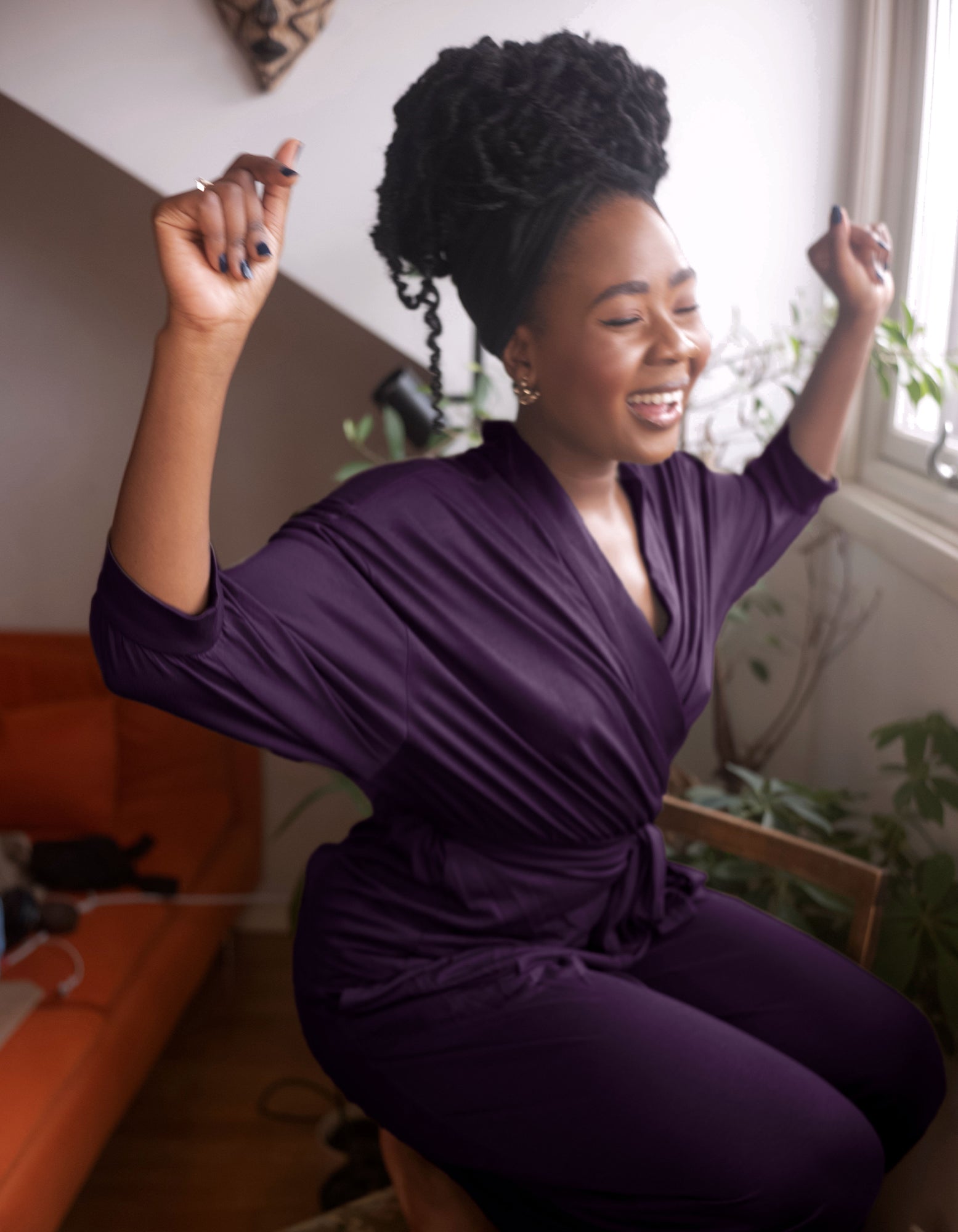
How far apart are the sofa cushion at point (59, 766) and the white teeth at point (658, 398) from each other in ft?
3.40

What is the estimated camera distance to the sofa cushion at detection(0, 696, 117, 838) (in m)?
1.45

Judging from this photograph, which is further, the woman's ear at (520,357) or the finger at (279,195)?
the woman's ear at (520,357)

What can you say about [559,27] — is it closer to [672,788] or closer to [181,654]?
[181,654]

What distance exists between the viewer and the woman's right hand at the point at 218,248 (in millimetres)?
544

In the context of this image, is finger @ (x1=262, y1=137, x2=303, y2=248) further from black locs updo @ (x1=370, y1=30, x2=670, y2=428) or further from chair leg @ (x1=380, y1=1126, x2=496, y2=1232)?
chair leg @ (x1=380, y1=1126, x2=496, y2=1232)

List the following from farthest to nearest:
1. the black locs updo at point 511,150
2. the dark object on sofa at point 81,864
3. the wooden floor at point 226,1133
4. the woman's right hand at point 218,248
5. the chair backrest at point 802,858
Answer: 1. the dark object on sofa at point 81,864
2. the wooden floor at point 226,1133
3. the chair backrest at point 802,858
4. the black locs updo at point 511,150
5. the woman's right hand at point 218,248

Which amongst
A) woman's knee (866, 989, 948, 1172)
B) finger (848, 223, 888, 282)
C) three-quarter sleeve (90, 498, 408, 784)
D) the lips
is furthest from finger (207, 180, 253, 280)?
woman's knee (866, 989, 948, 1172)

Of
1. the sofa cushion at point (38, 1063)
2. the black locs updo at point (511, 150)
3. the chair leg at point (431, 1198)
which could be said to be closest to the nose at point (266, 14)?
the black locs updo at point (511, 150)

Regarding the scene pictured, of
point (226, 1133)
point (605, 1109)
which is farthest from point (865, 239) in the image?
point (226, 1133)

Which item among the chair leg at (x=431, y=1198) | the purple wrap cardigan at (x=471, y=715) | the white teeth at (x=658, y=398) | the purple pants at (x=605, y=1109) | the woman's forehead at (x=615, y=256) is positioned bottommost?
the chair leg at (x=431, y=1198)

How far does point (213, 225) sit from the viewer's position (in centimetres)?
55

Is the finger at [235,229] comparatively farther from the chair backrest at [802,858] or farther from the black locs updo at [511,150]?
the chair backrest at [802,858]

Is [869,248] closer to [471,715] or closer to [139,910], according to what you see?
[471,715]

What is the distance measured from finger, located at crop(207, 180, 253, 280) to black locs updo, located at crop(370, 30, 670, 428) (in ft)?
0.66
